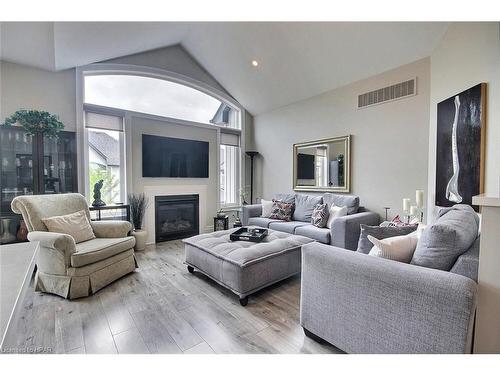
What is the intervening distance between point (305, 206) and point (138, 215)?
268cm

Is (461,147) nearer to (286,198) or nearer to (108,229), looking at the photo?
(286,198)

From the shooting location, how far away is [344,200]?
354cm

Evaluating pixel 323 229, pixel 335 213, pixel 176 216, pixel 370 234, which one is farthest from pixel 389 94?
pixel 176 216

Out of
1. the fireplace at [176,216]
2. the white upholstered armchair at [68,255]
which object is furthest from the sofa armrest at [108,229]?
the fireplace at [176,216]

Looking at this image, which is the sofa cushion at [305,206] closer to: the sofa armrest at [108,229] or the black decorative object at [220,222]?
the black decorative object at [220,222]

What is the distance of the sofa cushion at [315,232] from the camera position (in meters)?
3.05

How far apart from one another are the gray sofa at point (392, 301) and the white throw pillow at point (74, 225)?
2340mm

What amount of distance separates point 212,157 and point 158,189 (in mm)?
1256

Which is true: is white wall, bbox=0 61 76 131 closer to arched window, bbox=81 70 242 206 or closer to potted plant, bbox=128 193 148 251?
arched window, bbox=81 70 242 206

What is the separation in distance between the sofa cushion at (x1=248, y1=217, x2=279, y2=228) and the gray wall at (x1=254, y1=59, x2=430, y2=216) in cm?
96

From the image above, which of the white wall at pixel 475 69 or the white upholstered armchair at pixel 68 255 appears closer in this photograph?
the white wall at pixel 475 69
